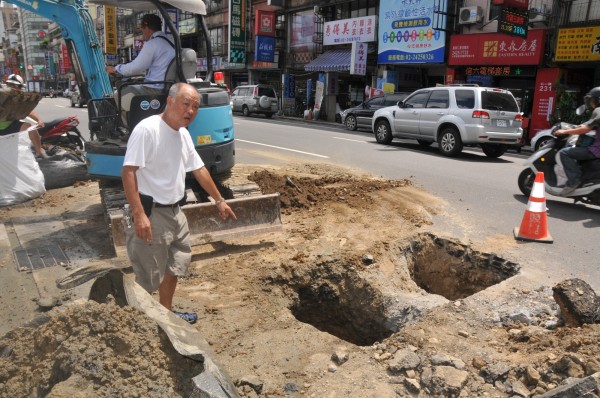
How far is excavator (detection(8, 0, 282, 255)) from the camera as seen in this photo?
5582 mm

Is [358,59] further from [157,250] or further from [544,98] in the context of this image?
Answer: [157,250]

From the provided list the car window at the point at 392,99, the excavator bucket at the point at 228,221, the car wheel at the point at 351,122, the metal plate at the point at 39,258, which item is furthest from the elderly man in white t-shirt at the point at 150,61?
the car wheel at the point at 351,122

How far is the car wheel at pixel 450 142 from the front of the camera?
42.5 ft

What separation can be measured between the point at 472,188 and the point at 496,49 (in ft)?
40.0

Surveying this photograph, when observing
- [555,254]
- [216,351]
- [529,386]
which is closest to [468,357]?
[529,386]

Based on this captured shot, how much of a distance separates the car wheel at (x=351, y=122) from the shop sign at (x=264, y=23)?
12.7 meters

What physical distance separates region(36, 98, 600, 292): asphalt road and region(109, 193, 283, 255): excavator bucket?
7.41 feet

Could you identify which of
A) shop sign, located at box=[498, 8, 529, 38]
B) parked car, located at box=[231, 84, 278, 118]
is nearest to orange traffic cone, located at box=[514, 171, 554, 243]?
shop sign, located at box=[498, 8, 529, 38]

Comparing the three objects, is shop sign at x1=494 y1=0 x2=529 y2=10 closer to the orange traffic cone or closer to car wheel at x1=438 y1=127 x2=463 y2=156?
car wheel at x1=438 y1=127 x2=463 y2=156

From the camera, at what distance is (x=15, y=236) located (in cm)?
618

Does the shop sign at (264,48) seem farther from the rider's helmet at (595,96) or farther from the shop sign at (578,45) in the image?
the rider's helmet at (595,96)

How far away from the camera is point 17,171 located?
292 inches

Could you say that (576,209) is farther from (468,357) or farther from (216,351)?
(216,351)

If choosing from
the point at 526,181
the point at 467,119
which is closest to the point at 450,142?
the point at 467,119
